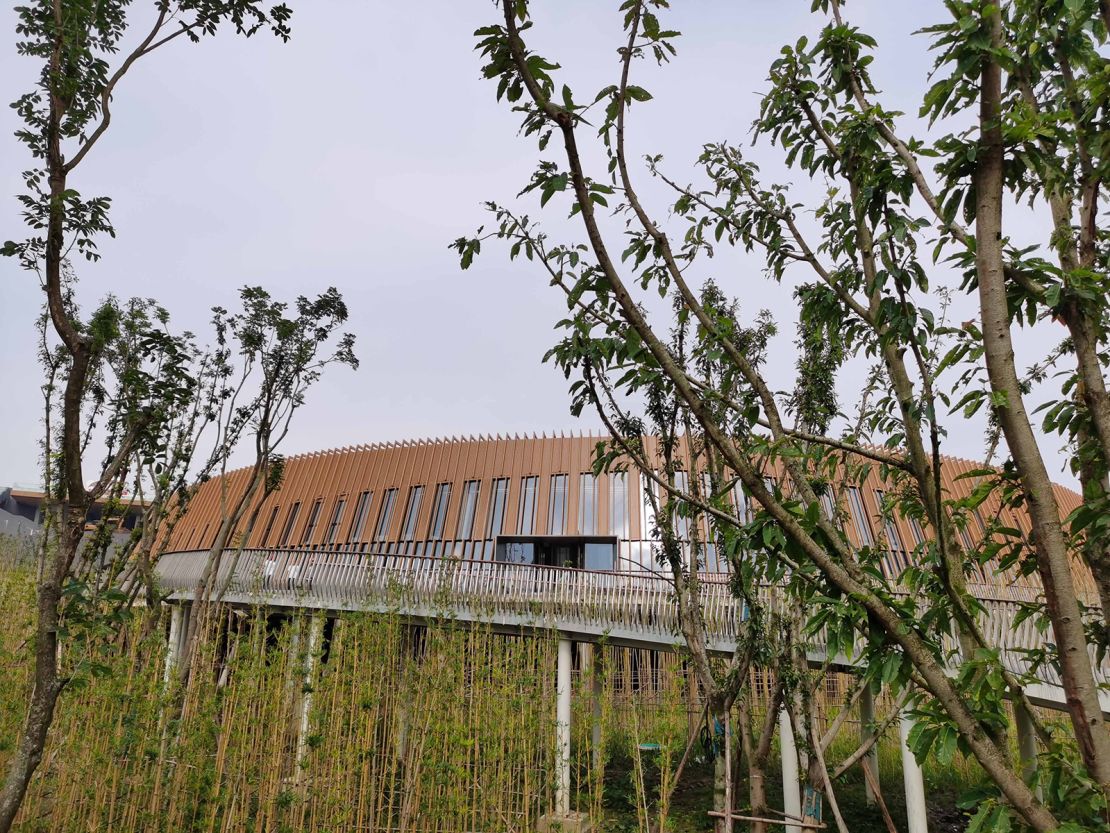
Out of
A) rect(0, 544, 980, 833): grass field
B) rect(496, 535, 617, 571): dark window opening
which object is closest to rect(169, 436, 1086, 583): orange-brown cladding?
rect(496, 535, 617, 571): dark window opening

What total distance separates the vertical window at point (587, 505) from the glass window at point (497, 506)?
2.55m

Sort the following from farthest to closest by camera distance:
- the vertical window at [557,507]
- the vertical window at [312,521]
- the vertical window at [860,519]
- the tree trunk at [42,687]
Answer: the vertical window at [312,521], the vertical window at [860,519], the vertical window at [557,507], the tree trunk at [42,687]

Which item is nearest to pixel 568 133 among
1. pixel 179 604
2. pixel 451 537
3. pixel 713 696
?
pixel 713 696

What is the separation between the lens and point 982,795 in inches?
55.3

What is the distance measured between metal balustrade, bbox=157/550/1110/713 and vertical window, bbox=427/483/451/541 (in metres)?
9.67

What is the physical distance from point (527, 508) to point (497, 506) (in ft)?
3.46

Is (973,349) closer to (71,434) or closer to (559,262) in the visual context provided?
(559,262)

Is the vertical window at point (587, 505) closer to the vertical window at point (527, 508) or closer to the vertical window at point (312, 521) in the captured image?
the vertical window at point (527, 508)

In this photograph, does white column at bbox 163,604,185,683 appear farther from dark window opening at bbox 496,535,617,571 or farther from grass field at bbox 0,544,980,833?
dark window opening at bbox 496,535,617,571

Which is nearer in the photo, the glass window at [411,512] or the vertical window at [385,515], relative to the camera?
the glass window at [411,512]

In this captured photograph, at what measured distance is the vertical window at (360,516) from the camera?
80.1 ft

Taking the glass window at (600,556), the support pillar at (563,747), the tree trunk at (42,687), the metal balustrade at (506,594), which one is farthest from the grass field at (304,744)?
the glass window at (600,556)

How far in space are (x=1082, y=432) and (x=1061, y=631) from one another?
0.73 m

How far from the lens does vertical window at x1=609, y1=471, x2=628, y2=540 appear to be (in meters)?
21.0
